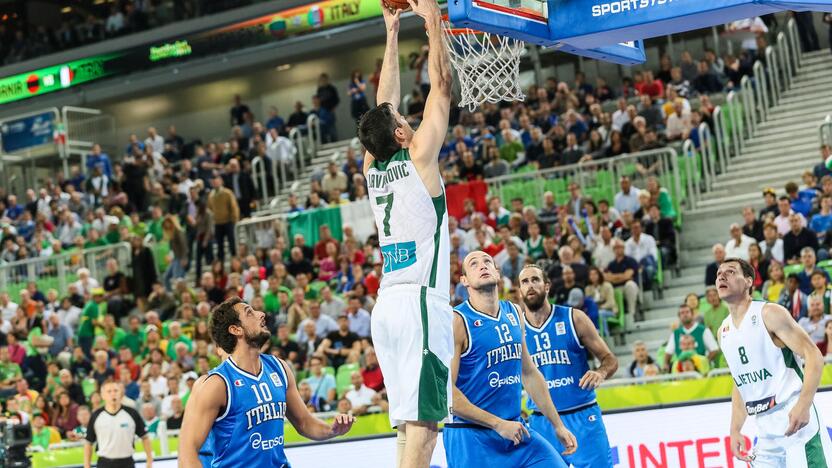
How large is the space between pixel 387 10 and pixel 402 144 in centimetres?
113

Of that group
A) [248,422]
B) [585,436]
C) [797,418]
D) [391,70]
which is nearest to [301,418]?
[248,422]

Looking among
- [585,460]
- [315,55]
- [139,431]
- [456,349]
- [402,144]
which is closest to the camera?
[402,144]

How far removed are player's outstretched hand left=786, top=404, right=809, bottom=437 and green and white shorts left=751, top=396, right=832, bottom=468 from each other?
185 millimetres

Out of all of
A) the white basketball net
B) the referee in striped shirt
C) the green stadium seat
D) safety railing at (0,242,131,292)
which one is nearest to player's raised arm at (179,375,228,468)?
the white basketball net

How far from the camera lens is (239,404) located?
7.25 meters

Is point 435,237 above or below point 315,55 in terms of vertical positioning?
below

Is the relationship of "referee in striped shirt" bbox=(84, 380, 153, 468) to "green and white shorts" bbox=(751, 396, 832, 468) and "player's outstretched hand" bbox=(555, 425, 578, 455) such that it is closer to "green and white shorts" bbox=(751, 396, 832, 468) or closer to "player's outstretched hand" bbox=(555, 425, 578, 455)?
"player's outstretched hand" bbox=(555, 425, 578, 455)

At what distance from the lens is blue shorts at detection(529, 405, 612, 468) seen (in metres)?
9.64

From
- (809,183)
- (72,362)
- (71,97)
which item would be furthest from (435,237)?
(71,97)

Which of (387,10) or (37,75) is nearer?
(387,10)

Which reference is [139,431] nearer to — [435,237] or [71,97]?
[435,237]

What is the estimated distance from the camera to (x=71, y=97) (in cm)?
3419

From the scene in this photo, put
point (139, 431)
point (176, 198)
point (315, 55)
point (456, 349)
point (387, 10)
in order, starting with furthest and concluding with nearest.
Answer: point (315, 55) < point (176, 198) < point (139, 431) < point (456, 349) < point (387, 10)

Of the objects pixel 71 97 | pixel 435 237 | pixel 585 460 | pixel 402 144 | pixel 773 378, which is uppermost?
pixel 71 97
